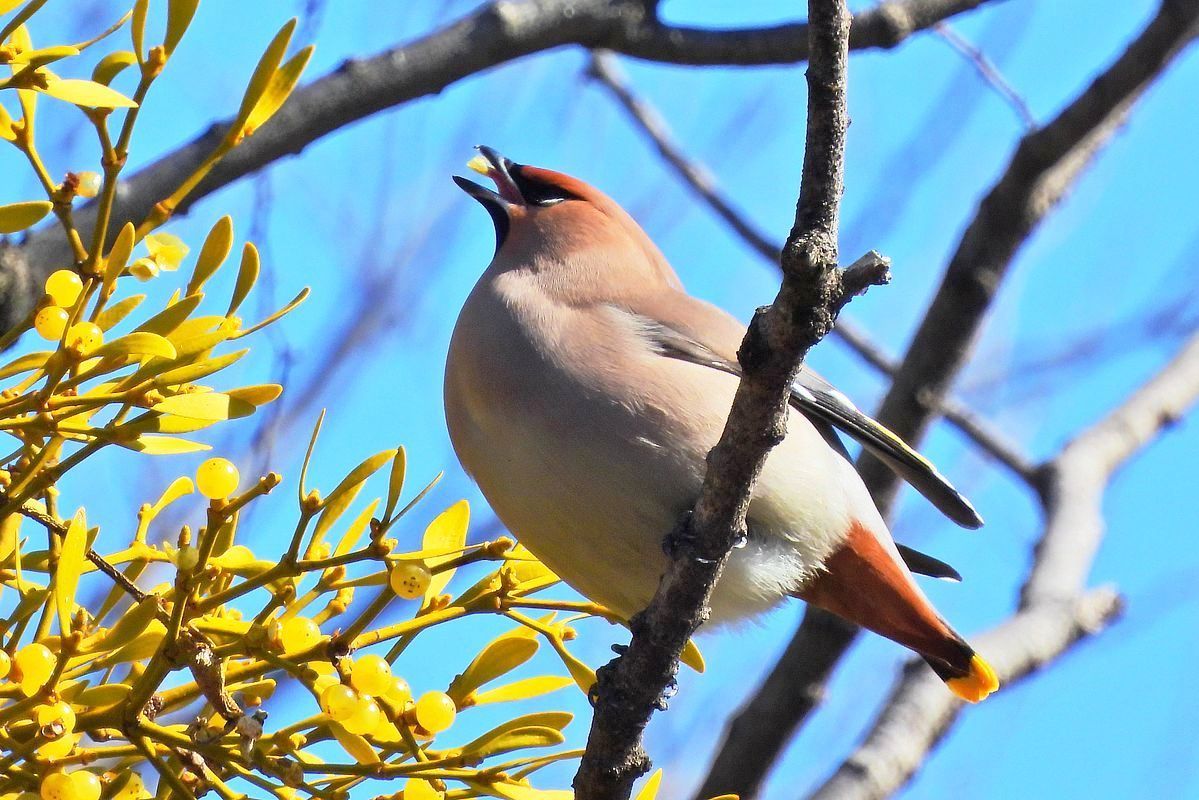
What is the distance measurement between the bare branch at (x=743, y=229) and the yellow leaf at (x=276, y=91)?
2.91 m

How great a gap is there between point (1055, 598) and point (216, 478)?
3.00 meters

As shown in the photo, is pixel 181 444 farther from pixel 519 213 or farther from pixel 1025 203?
pixel 1025 203

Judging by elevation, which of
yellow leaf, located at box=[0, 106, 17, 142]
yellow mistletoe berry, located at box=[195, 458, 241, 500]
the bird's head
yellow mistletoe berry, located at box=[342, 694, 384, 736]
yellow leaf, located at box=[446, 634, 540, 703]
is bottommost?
yellow mistletoe berry, located at box=[342, 694, 384, 736]

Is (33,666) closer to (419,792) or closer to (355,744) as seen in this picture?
(355,744)

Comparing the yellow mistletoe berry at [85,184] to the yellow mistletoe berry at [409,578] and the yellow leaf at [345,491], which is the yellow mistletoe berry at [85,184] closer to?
the yellow leaf at [345,491]

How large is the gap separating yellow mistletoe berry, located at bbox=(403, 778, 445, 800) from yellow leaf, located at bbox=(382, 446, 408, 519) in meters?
0.38

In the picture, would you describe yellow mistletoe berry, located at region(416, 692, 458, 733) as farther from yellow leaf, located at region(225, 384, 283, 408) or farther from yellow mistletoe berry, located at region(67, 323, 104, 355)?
yellow mistletoe berry, located at region(67, 323, 104, 355)

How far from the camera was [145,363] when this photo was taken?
76.0 inches

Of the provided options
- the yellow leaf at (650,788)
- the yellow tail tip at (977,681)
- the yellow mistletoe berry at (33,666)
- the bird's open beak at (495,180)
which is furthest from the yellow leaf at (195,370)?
the yellow tail tip at (977,681)

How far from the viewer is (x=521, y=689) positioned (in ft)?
7.82

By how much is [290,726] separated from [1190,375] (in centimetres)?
379

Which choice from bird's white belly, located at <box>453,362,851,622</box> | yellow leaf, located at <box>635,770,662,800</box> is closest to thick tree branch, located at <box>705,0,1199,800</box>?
bird's white belly, located at <box>453,362,851,622</box>

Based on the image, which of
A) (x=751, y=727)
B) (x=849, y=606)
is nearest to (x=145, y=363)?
(x=849, y=606)

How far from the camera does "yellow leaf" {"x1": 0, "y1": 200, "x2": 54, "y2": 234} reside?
6.34ft
